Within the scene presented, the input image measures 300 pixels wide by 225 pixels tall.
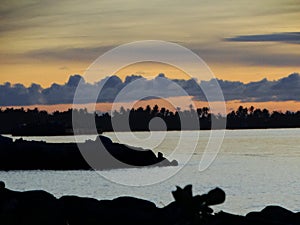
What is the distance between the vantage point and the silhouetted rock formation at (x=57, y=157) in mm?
101438

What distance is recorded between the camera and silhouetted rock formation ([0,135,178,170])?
333 ft

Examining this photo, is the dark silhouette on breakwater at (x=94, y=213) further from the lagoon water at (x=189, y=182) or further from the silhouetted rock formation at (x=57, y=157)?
the silhouetted rock formation at (x=57, y=157)

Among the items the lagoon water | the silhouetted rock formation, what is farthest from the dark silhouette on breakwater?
the silhouetted rock formation

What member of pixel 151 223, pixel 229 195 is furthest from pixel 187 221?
pixel 229 195

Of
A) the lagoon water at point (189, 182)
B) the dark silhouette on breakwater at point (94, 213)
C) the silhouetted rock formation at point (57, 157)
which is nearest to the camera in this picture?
the dark silhouette on breakwater at point (94, 213)

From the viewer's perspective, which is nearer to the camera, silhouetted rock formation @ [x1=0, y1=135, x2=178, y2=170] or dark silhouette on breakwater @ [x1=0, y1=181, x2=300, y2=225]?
dark silhouette on breakwater @ [x1=0, y1=181, x2=300, y2=225]

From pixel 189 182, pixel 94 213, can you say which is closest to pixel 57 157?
pixel 189 182

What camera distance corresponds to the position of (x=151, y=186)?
72875mm

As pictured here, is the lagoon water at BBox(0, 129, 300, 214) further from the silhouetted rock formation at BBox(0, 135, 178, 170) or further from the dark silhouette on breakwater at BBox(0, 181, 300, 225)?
the dark silhouette on breakwater at BBox(0, 181, 300, 225)

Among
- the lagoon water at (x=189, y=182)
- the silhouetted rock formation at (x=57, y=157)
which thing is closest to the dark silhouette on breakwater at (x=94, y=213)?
the lagoon water at (x=189, y=182)

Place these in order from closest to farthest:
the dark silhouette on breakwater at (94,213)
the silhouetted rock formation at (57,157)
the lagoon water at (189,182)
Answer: the dark silhouette on breakwater at (94,213), the lagoon water at (189,182), the silhouetted rock formation at (57,157)

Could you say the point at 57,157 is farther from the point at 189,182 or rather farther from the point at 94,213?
the point at 94,213

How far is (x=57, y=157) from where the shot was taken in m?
103

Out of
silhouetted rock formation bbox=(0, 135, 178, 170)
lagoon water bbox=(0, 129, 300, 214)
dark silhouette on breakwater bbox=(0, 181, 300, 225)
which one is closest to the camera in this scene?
dark silhouette on breakwater bbox=(0, 181, 300, 225)
